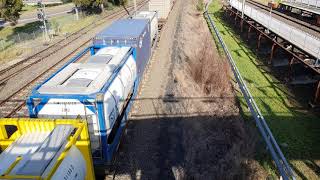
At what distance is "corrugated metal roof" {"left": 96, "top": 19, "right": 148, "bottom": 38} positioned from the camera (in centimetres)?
1891

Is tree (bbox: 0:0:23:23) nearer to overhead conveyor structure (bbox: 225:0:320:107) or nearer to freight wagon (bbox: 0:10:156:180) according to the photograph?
freight wagon (bbox: 0:10:156:180)

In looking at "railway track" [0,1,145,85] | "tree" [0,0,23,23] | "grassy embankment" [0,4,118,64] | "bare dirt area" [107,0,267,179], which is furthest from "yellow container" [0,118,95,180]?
"tree" [0,0,23,23]

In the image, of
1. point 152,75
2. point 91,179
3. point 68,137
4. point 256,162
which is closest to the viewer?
point 68,137

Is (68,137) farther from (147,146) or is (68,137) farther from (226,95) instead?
(226,95)

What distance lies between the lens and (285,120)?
17609 mm

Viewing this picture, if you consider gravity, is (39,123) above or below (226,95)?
above

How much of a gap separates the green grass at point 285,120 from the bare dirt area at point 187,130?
1.44 m


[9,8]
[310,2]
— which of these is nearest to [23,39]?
[9,8]

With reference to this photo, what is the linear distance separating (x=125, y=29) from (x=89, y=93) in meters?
10.8

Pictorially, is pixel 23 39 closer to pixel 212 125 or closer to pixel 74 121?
pixel 212 125

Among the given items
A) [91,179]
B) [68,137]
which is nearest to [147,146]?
[91,179]

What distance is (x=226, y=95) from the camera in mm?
20125

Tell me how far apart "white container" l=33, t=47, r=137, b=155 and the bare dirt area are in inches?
80.1

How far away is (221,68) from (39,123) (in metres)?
17.2
